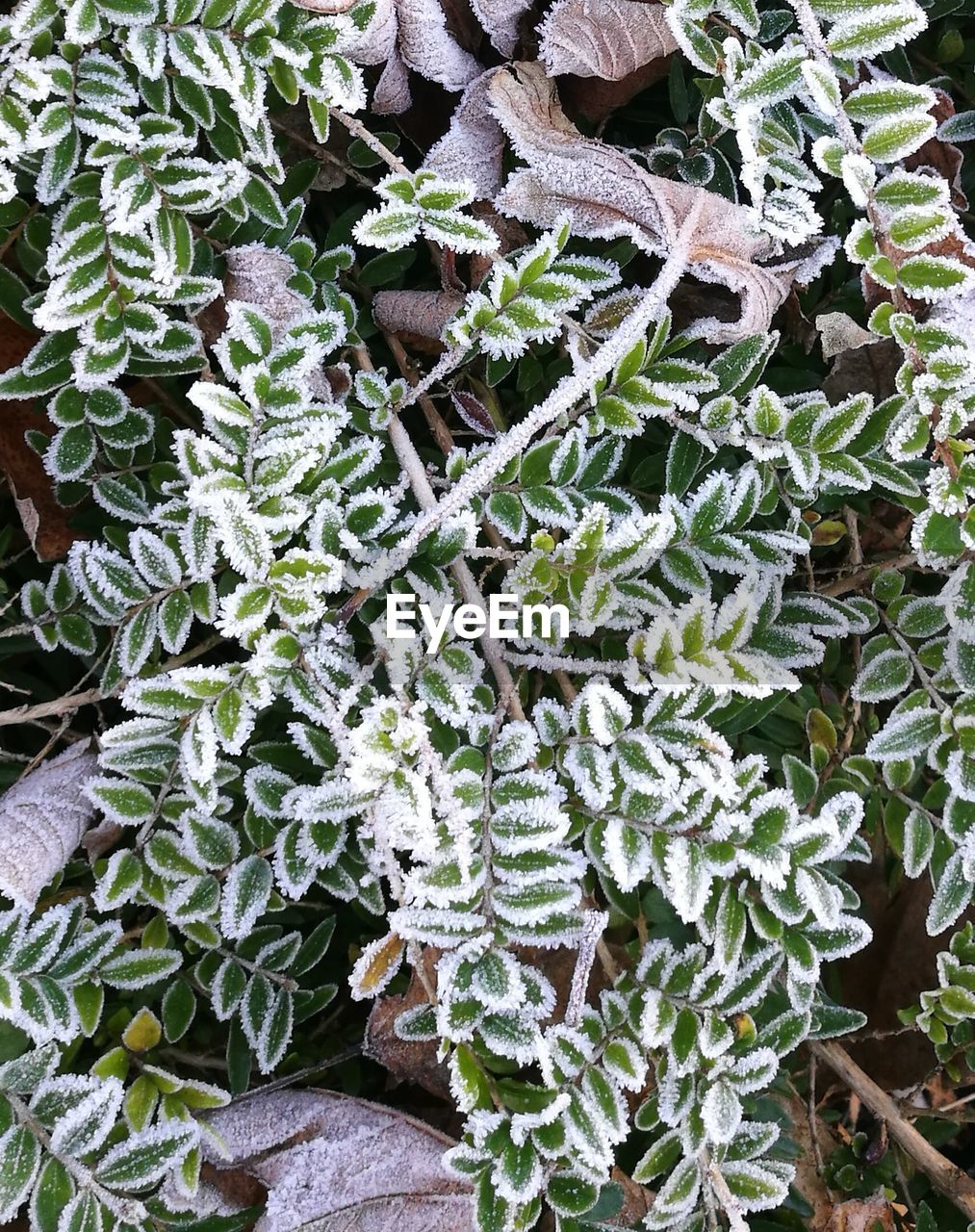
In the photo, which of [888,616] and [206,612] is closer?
[206,612]

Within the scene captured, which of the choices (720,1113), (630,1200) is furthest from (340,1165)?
(720,1113)

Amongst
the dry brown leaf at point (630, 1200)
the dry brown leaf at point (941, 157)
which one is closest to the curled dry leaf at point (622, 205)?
the dry brown leaf at point (941, 157)

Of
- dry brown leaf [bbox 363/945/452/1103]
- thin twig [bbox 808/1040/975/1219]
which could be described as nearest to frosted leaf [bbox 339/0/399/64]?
dry brown leaf [bbox 363/945/452/1103]

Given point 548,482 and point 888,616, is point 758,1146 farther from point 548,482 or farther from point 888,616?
point 548,482

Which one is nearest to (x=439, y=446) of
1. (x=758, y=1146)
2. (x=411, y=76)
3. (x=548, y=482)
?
(x=548, y=482)

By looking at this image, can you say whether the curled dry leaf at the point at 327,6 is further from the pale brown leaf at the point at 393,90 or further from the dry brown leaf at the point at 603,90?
the dry brown leaf at the point at 603,90

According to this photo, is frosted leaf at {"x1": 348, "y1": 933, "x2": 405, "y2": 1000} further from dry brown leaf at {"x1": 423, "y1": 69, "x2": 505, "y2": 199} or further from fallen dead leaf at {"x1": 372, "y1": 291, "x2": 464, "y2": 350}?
dry brown leaf at {"x1": 423, "y1": 69, "x2": 505, "y2": 199}
